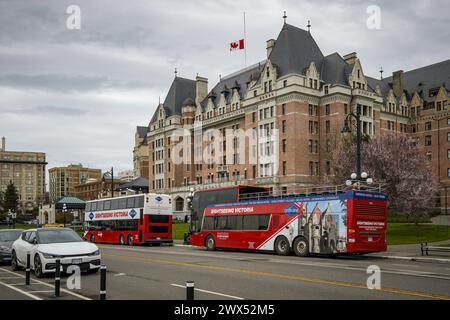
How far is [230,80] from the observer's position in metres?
95.6

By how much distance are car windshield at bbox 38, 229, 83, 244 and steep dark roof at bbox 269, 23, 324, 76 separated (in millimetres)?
60067

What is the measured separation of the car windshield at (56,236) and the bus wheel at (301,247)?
509 inches

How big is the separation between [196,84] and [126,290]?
9106 cm

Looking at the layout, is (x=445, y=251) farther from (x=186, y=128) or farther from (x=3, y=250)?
(x=186, y=128)

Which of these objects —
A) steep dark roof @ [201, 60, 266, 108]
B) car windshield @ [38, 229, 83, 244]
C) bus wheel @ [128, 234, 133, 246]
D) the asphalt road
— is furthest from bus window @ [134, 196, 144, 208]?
steep dark roof @ [201, 60, 266, 108]

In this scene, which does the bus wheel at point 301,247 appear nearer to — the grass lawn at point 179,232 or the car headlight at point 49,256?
the car headlight at point 49,256

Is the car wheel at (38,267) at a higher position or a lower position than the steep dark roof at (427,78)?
lower

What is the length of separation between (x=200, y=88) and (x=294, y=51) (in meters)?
29.3

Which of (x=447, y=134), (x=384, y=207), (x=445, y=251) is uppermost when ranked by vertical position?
(x=447, y=134)

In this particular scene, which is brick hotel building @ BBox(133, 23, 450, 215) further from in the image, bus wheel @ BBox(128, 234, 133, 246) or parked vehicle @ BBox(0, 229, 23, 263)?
parked vehicle @ BBox(0, 229, 23, 263)

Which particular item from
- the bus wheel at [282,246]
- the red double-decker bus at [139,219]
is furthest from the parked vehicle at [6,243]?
the red double-decker bus at [139,219]

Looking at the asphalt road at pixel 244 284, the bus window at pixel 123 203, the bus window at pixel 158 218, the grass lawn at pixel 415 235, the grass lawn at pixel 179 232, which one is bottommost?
the grass lawn at pixel 179 232

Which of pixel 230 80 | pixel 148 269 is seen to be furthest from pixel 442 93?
pixel 148 269

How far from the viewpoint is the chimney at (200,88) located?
101000 millimetres
